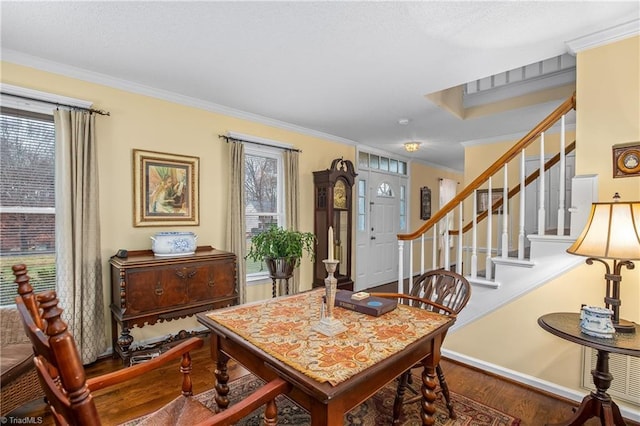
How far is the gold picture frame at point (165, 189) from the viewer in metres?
2.90

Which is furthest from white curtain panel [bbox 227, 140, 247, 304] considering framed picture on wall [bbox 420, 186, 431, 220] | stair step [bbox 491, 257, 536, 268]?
framed picture on wall [bbox 420, 186, 431, 220]

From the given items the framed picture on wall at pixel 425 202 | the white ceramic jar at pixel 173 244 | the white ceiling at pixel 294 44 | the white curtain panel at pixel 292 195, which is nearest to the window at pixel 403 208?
the framed picture on wall at pixel 425 202

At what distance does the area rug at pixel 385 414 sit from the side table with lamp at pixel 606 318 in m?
0.42

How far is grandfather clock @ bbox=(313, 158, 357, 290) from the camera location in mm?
4179

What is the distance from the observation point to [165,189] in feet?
10.0

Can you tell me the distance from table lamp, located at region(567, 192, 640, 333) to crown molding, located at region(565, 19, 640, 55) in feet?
4.01

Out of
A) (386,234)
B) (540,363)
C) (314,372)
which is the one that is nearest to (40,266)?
(314,372)

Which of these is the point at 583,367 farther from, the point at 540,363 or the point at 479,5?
the point at 479,5

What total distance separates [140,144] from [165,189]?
48 centimetres

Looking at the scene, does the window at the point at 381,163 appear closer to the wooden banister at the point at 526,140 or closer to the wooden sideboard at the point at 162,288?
the wooden banister at the point at 526,140

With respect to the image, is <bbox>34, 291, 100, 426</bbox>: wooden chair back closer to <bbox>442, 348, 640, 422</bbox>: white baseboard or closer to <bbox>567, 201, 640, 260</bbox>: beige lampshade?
<bbox>567, 201, 640, 260</bbox>: beige lampshade

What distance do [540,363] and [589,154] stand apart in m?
1.56

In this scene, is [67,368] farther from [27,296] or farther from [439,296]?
[439,296]

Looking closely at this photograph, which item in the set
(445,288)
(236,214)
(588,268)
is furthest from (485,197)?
(236,214)
